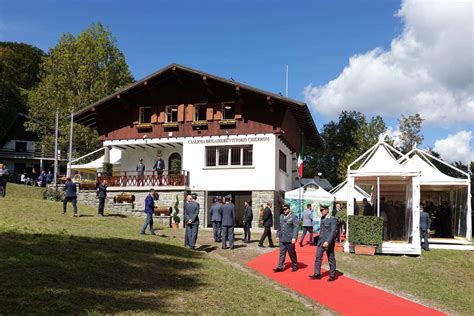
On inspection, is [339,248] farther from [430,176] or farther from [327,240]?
[430,176]

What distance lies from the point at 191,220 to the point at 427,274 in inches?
277

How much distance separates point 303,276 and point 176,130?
16.6 m

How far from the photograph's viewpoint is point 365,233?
16078 mm

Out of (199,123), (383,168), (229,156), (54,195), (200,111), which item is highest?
(200,111)

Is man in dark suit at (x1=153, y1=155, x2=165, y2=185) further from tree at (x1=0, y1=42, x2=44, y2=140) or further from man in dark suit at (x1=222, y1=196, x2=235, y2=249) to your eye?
tree at (x1=0, y1=42, x2=44, y2=140)

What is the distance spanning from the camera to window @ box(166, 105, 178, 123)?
1102 inches

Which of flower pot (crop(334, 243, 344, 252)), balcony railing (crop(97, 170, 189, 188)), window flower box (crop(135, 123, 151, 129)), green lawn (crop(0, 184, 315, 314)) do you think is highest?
window flower box (crop(135, 123, 151, 129))

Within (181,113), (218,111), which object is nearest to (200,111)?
(181,113)

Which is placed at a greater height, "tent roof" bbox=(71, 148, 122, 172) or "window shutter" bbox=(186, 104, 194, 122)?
"window shutter" bbox=(186, 104, 194, 122)

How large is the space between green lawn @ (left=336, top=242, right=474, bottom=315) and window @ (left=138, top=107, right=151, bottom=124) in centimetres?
1642

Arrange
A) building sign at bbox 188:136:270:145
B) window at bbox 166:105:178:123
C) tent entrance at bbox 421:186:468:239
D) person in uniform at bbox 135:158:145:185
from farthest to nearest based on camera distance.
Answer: window at bbox 166:105:178:123
person in uniform at bbox 135:158:145:185
building sign at bbox 188:136:270:145
tent entrance at bbox 421:186:468:239

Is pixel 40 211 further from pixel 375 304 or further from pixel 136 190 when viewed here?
pixel 375 304

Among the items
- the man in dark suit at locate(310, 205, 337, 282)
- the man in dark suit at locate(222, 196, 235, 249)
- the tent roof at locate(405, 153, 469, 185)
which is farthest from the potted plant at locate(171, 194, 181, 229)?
the man in dark suit at locate(310, 205, 337, 282)

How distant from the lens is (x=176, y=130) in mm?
27531
